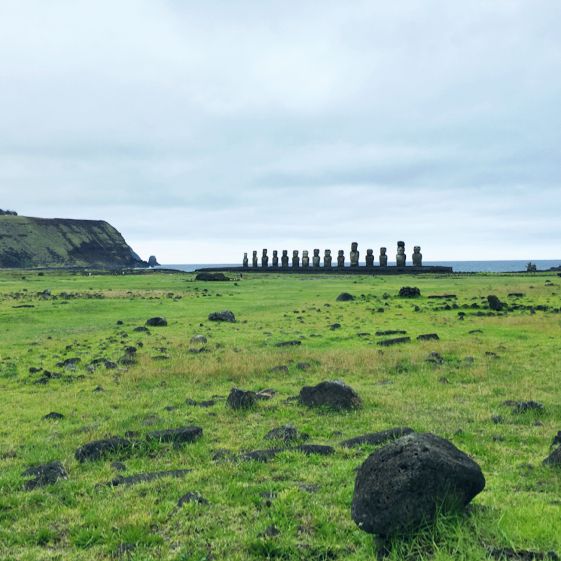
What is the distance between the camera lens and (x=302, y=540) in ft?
24.3

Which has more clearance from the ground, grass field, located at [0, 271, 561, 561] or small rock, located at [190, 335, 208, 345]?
small rock, located at [190, 335, 208, 345]

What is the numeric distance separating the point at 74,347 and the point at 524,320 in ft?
84.2

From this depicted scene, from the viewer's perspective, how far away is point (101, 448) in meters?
11.3

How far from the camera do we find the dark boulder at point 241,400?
14625 millimetres

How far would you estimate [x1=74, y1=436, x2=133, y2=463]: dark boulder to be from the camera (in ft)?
36.3

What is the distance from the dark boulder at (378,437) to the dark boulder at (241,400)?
385cm

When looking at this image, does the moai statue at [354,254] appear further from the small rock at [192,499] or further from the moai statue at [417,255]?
the small rock at [192,499]

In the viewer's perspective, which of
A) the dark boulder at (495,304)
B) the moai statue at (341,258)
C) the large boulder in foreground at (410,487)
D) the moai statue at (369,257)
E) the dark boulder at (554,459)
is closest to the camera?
the large boulder in foreground at (410,487)

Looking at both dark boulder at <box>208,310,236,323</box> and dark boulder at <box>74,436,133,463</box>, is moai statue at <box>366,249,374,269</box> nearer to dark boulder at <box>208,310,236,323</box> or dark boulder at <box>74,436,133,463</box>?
dark boulder at <box>208,310,236,323</box>

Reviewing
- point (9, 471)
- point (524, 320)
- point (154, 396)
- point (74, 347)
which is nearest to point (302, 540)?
point (9, 471)

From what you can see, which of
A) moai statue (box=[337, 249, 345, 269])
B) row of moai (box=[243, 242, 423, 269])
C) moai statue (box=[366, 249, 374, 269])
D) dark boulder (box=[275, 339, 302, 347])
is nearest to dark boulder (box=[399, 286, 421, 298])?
dark boulder (box=[275, 339, 302, 347])

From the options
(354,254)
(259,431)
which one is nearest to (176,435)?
(259,431)

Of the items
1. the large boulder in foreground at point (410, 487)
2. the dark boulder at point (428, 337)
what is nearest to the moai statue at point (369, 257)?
the dark boulder at point (428, 337)

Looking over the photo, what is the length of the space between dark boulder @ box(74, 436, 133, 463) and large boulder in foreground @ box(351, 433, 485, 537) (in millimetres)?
6276
